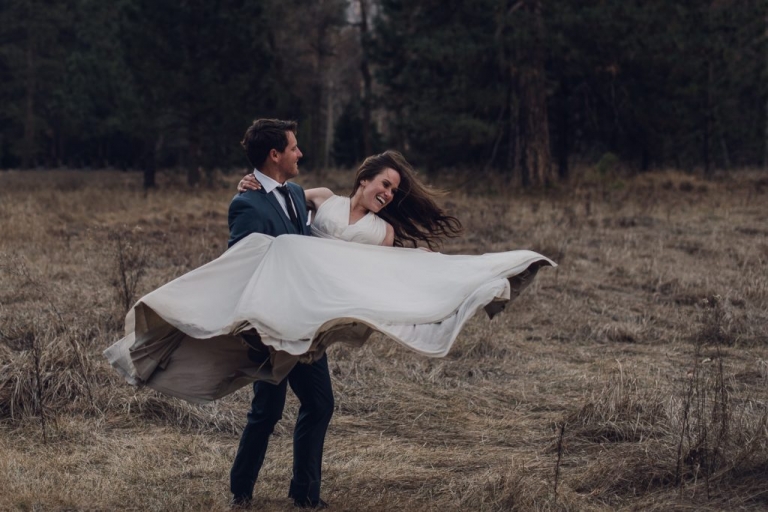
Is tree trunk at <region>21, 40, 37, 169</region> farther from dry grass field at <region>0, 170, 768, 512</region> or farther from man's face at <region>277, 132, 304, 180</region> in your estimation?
man's face at <region>277, 132, 304, 180</region>

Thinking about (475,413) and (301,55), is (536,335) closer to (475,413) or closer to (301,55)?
(475,413)

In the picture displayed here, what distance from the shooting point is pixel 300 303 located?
14.0 ft

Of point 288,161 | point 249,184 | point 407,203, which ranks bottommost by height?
point 407,203

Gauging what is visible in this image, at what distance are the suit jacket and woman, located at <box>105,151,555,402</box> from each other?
0.23ft

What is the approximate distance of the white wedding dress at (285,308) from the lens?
422 centimetres

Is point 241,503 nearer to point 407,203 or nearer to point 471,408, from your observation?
point 407,203

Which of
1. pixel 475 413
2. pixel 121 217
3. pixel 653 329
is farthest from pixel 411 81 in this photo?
pixel 475 413

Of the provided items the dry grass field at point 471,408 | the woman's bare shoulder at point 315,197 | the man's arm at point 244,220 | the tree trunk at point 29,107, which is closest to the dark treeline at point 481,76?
the tree trunk at point 29,107

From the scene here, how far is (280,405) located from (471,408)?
242cm

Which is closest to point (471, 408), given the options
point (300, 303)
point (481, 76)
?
point (300, 303)

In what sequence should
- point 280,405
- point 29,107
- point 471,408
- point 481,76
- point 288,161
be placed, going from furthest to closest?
point 29,107 → point 481,76 → point 471,408 → point 280,405 → point 288,161

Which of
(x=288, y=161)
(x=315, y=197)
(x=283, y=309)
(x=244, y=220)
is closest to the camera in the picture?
(x=283, y=309)

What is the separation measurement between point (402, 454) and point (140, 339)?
6.66ft

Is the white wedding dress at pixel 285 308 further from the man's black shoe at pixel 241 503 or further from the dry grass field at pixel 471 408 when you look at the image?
the dry grass field at pixel 471 408
